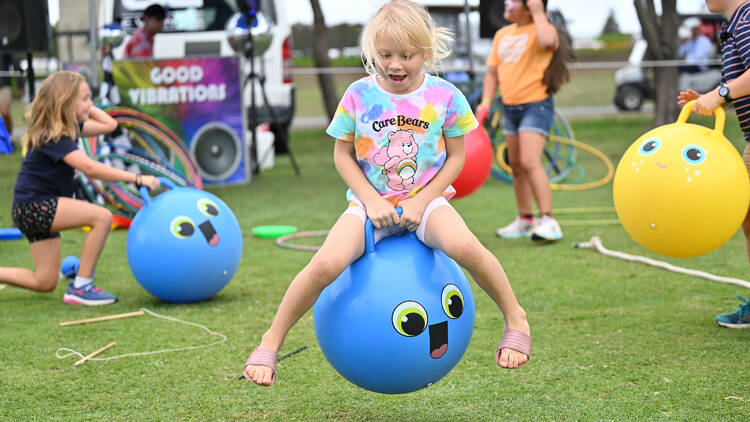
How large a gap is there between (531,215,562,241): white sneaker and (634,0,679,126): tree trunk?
Result: 7.18 metres

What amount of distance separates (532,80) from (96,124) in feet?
11.3

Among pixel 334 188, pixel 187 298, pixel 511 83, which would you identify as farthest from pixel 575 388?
pixel 334 188

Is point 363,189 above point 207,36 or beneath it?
beneath

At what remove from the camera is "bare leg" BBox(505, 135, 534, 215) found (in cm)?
755

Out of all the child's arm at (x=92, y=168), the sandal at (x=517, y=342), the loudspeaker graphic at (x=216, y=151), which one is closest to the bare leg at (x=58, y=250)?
the child's arm at (x=92, y=168)

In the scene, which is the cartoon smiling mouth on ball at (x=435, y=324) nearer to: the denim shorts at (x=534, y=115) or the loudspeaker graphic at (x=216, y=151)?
the denim shorts at (x=534, y=115)

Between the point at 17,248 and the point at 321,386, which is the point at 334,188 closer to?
the point at 17,248

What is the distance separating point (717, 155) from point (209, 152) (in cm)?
765

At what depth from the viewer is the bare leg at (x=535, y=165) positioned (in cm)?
723

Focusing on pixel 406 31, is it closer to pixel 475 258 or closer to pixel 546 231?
pixel 475 258

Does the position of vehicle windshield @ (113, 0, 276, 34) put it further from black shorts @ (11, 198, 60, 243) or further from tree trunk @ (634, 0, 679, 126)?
black shorts @ (11, 198, 60, 243)

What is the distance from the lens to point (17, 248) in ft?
25.1

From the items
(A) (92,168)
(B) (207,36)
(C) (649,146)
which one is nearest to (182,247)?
(A) (92,168)

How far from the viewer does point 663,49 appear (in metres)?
14.3
